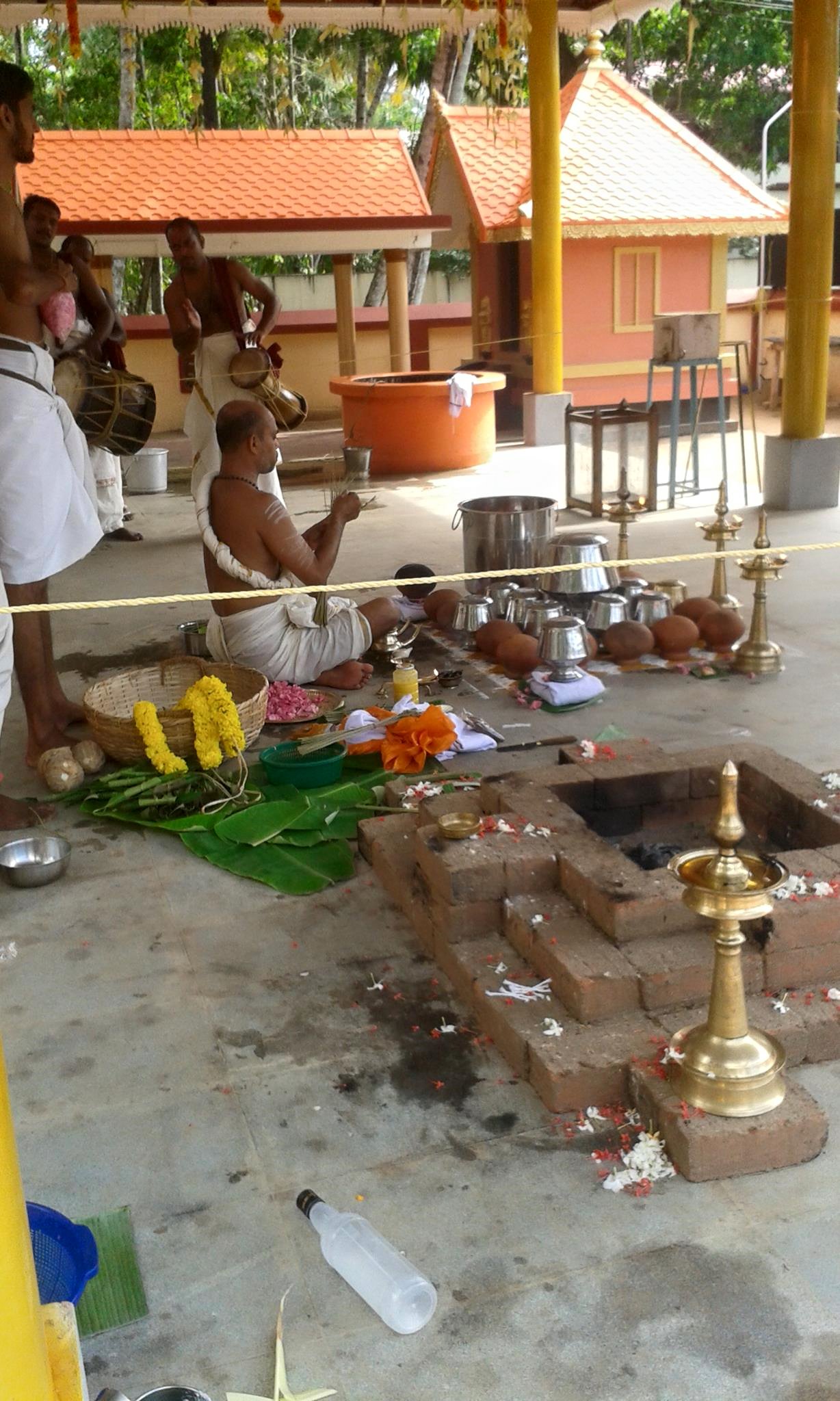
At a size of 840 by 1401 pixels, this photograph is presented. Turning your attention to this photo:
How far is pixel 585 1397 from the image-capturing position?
6.54 ft

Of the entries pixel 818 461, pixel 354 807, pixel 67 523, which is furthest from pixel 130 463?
pixel 354 807

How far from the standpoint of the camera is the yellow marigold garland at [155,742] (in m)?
4.51

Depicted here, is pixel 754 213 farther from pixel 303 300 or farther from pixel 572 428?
pixel 303 300

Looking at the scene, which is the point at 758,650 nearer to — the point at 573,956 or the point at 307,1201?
the point at 573,956

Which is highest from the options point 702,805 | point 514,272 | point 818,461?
point 514,272

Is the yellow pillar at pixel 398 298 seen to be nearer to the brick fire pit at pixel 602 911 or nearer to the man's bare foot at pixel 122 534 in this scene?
the man's bare foot at pixel 122 534

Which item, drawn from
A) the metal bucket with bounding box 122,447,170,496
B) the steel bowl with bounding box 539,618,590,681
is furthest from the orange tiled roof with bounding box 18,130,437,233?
the steel bowl with bounding box 539,618,590,681

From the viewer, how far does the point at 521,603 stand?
6223 millimetres

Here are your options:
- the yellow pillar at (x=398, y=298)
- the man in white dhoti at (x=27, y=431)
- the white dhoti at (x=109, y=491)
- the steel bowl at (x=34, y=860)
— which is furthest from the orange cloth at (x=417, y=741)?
the yellow pillar at (x=398, y=298)

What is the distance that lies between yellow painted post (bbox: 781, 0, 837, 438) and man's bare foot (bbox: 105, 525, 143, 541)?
16.6 ft

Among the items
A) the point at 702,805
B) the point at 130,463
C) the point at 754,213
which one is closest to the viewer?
the point at 702,805

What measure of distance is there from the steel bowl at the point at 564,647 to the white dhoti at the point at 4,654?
7.81ft

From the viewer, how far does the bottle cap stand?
239cm

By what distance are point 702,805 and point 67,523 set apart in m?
2.50
